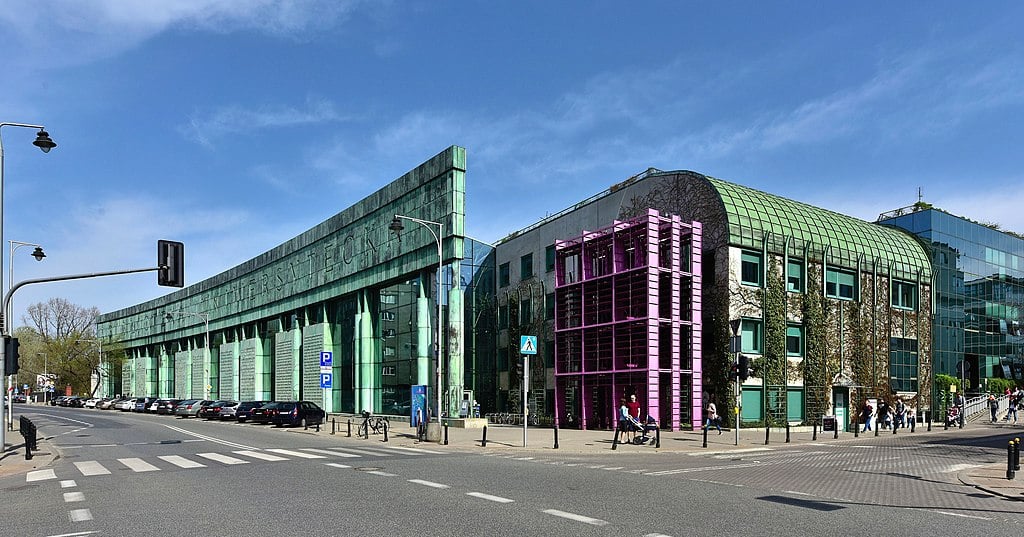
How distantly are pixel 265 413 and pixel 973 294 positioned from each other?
152 ft

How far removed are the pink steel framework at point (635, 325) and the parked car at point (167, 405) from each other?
4053 cm

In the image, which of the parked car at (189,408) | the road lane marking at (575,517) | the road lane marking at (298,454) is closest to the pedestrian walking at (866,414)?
the road lane marking at (298,454)

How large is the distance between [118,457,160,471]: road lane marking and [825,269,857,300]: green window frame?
35.5 m

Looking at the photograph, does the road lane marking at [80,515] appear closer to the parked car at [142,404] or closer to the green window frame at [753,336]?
the green window frame at [753,336]

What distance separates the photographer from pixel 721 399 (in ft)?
128

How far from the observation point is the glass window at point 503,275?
175ft

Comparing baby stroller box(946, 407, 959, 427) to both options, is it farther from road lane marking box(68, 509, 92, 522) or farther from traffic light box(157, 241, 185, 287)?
road lane marking box(68, 509, 92, 522)

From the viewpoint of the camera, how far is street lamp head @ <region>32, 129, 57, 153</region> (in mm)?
23609

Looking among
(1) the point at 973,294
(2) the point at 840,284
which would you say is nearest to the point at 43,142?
(2) the point at 840,284

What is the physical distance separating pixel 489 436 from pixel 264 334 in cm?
4415

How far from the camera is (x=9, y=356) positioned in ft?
83.3

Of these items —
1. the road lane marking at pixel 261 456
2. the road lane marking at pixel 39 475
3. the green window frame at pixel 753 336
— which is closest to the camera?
the road lane marking at pixel 39 475

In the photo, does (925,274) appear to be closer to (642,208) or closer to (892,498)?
(642,208)

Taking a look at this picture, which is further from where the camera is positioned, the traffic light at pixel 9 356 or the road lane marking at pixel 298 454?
the traffic light at pixel 9 356
